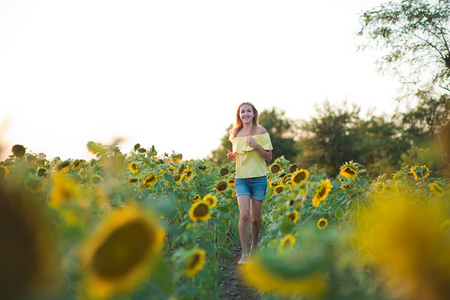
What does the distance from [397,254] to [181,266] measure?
4.02ft

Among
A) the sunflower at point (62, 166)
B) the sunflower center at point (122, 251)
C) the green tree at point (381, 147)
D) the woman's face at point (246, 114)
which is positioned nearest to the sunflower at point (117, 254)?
the sunflower center at point (122, 251)

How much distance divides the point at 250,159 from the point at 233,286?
4.79ft

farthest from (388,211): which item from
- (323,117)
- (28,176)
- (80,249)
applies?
(323,117)

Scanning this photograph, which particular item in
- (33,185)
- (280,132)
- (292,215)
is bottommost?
(292,215)

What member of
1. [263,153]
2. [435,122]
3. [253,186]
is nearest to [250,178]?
[253,186]

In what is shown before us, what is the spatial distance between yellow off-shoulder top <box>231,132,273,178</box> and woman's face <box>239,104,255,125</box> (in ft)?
0.84

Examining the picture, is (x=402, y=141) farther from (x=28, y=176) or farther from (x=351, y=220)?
(x=28, y=176)

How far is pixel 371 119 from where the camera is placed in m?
37.7

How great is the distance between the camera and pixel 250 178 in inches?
164

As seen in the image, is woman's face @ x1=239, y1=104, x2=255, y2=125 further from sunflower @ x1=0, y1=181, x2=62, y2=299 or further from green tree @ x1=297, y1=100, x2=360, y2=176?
green tree @ x1=297, y1=100, x2=360, y2=176

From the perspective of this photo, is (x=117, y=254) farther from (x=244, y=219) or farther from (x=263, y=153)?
(x=263, y=153)

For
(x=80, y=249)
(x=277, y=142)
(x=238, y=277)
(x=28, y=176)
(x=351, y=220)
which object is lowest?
(x=238, y=277)

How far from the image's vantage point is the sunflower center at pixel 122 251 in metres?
1.03

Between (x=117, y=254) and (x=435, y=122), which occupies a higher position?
(x=435, y=122)
